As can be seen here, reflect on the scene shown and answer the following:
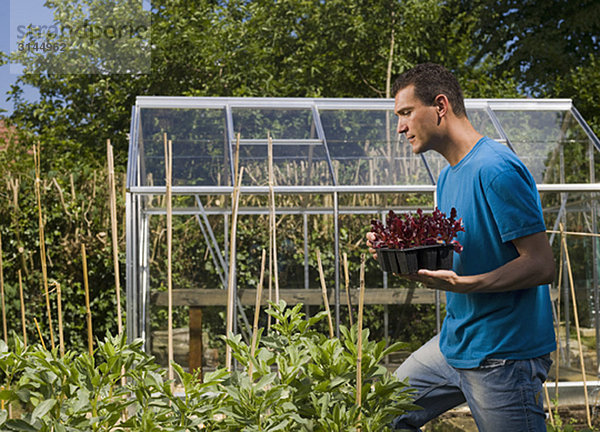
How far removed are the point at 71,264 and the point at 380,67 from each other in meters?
5.48

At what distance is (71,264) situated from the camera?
576cm

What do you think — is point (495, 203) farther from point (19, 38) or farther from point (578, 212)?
point (19, 38)

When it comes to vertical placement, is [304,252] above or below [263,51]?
below

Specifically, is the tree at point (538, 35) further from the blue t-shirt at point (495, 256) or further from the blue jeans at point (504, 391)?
the blue jeans at point (504, 391)

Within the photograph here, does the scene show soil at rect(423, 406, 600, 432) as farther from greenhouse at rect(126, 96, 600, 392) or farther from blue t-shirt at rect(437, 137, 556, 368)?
blue t-shirt at rect(437, 137, 556, 368)

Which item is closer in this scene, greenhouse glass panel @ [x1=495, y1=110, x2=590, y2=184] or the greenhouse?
the greenhouse


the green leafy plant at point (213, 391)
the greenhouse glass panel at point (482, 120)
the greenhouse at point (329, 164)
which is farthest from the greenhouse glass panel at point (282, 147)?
the green leafy plant at point (213, 391)

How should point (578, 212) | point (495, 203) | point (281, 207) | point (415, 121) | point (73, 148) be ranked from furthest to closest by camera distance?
point (73, 148) < point (281, 207) < point (578, 212) < point (415, 121) < point (495, 203)

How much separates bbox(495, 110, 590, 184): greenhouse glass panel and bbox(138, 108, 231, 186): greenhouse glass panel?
2461 mm

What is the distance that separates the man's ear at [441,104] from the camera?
6.44 ft

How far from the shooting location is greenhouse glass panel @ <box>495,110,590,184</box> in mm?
5391

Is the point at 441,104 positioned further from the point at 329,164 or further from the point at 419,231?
the point at 329,164

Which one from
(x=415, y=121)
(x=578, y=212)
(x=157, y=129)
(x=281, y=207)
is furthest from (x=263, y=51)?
(x=415, y=121)

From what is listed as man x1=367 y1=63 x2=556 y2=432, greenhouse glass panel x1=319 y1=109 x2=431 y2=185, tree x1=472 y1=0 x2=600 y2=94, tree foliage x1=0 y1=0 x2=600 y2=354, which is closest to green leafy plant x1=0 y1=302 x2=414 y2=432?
man x1=367 y1=63 x2=556 y2=432
